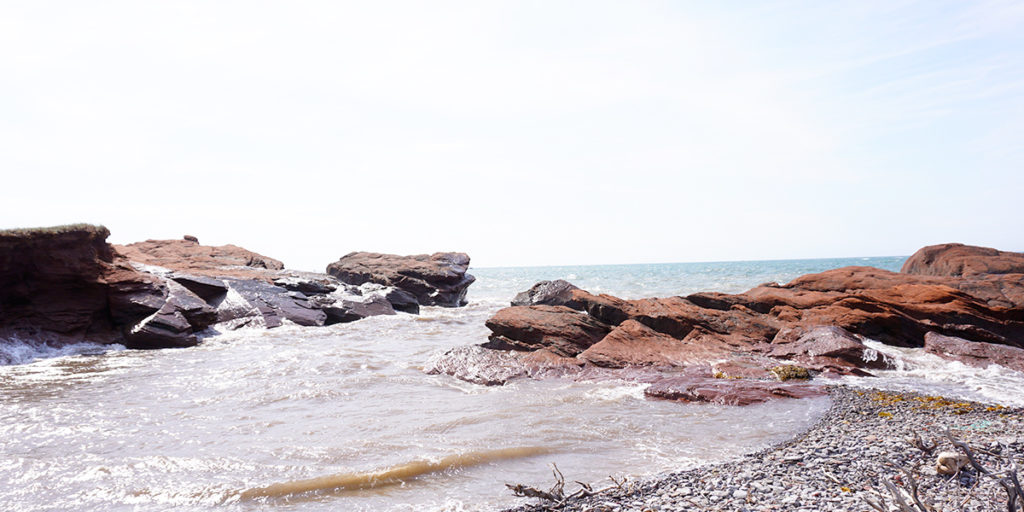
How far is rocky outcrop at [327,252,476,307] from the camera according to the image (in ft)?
112

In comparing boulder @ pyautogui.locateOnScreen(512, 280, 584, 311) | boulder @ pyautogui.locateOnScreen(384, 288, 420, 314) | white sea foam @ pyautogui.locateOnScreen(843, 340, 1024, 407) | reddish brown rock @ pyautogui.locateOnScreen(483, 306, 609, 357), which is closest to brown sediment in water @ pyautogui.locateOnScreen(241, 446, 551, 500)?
reddish brown rock @ pyautogui.locateOnScreen(483, 306, 609, 357)

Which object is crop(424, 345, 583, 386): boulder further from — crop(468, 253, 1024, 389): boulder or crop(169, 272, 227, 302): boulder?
crop(169, 272, 227, 302): boulder

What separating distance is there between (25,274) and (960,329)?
2764cm

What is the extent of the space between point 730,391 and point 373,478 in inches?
263

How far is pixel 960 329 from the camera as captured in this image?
47.8 feet

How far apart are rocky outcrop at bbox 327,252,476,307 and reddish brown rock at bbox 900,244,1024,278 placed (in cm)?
2646

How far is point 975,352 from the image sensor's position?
1268cm

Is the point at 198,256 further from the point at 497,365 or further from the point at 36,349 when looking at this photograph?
the point at 497,365

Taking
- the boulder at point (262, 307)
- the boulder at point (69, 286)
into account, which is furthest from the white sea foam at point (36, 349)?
the boulder at point (262, 307)

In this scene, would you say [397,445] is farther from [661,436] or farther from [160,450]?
[661,436]

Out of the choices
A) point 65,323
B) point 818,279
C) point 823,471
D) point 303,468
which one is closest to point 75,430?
point 303,468

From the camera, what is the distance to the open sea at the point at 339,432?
19.4 ft

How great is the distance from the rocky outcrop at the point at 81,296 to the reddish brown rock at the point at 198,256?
9309 millimetres

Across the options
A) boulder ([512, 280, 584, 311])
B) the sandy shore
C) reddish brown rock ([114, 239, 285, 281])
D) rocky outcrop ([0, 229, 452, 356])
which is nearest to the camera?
the sandy shore
